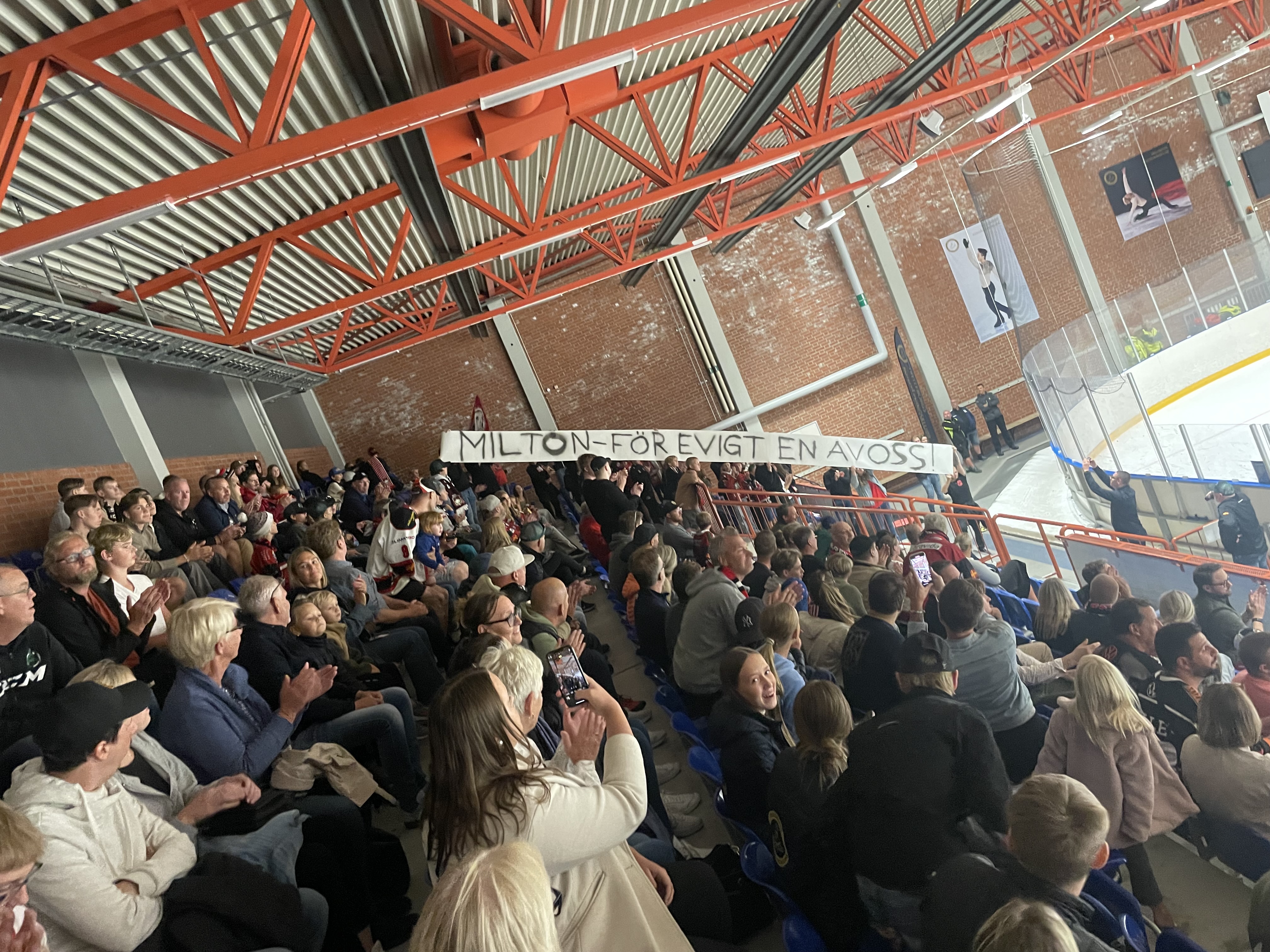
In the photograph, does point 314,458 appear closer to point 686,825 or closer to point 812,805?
point 686,825

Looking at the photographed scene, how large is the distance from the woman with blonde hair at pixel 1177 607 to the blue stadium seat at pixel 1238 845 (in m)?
1.78

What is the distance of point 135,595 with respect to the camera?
4188 mm

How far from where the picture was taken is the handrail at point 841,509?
8734 mm

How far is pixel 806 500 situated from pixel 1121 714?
874 centimetres

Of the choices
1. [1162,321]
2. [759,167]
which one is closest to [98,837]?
[759,167]

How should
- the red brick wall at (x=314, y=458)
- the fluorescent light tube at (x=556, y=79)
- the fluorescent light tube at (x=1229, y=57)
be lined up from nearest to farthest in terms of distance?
the fluorescent light tube at (x=556, y=79) < the fluorescent light tube at (x=1229, y=57) < the red brick wall at (x=314, y=458)

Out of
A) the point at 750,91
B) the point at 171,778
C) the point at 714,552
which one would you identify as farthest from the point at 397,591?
the point at 750,91

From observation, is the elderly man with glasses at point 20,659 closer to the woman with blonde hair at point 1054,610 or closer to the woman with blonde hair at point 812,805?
the woman with blonde hair at point 812,805

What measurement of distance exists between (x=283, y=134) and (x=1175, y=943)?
6.86 m

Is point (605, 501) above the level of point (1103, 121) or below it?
below

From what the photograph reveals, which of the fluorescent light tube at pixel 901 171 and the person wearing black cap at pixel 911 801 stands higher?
the fluorescent light tube at pixel 901 171

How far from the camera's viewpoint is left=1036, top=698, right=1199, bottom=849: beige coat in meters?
2.94

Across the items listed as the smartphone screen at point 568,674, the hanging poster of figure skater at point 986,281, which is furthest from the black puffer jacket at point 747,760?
the hanging poster of figure skater at point 986,281

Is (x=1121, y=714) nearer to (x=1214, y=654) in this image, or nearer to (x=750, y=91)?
(x=1214, y=654)
